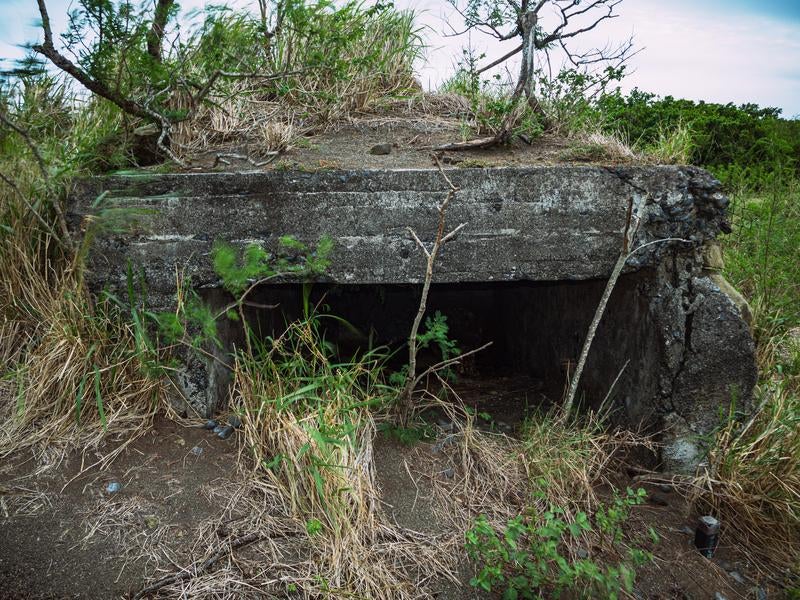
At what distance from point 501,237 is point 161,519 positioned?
1761 millimetres

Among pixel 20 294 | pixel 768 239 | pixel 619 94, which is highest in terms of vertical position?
pixel 619 94

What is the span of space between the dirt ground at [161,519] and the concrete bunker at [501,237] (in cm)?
33

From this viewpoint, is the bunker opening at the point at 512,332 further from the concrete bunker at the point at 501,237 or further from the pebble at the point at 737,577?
the pebble at the point at 737,577

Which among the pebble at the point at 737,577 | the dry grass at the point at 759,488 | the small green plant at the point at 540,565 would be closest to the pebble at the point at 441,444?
the small green plant at the point at 540,565

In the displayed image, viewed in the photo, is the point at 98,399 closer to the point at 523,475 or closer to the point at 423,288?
the point at 423,288

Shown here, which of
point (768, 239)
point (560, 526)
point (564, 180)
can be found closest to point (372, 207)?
point (564, 180)

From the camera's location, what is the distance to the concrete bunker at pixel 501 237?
2.64 meters

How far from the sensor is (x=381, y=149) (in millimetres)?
3180

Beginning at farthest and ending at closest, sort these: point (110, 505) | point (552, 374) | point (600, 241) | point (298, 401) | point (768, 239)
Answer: point (552, 374), point (768, 239), point (600, 241), point (298, 401), point (110, 505)

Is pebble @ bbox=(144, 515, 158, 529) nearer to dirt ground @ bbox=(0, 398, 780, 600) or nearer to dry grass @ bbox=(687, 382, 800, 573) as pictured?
dirt ground @ bbox=(0, 398, 780, 600)

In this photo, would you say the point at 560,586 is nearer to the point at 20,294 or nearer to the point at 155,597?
the point at 155,597

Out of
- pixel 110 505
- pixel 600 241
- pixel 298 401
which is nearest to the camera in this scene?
pixel 110 505

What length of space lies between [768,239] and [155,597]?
3416 millimetres

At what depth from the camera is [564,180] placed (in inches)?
107
